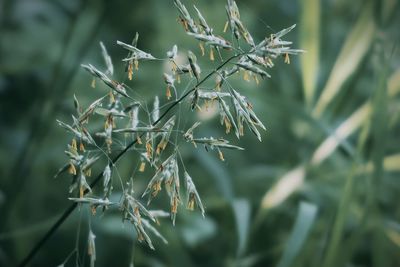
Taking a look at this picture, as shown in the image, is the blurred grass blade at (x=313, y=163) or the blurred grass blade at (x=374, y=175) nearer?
the blurred grass blade at (x=374, y=175)

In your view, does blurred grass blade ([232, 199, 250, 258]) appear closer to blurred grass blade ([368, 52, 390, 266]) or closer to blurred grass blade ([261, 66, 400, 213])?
blurred grass blade ([261, 66, 400, 213])

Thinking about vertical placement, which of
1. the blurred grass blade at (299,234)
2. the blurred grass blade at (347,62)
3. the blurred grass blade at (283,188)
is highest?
the blurred grass blade at (347,62)

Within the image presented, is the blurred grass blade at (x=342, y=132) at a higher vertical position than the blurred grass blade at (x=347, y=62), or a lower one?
lower

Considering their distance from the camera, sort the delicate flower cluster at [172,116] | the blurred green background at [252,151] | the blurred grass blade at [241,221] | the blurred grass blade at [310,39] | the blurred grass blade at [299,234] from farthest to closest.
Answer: the blurred grass blade at [310,39] < the blurred green background at [252,151] < the blurred grass blade at [241,221] < the blurred grass blade at [299,234] < the delicate flower cluster at [172,116]

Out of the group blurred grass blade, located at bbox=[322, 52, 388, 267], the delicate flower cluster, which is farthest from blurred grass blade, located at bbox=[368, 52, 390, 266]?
the delicate flower cluster

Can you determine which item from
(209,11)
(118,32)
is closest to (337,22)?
(209,11)

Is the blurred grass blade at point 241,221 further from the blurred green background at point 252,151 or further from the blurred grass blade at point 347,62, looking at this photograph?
the blurred grass blade at point 347,62

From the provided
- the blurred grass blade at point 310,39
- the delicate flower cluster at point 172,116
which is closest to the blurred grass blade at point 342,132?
the blurred grass blade at point 310,39

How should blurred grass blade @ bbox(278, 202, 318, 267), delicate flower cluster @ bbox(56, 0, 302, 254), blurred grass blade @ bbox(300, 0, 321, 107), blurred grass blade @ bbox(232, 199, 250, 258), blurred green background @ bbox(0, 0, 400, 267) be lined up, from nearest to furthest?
delicate flower cluster @ bbox(56, 0, 302, 254), blurred grass blade @ bbox(278, 202, 318, 267), blurred grass blade @ bbox(232, 199, 250, 258), blurred green background @ bbox(0, 0, 400, 267), blurred grass blade @ bbox(300, 0, 321, 107)

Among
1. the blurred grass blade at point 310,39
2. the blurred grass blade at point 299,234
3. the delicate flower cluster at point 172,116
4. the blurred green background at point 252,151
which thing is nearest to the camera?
the delicate flower cluster at point 172,116
